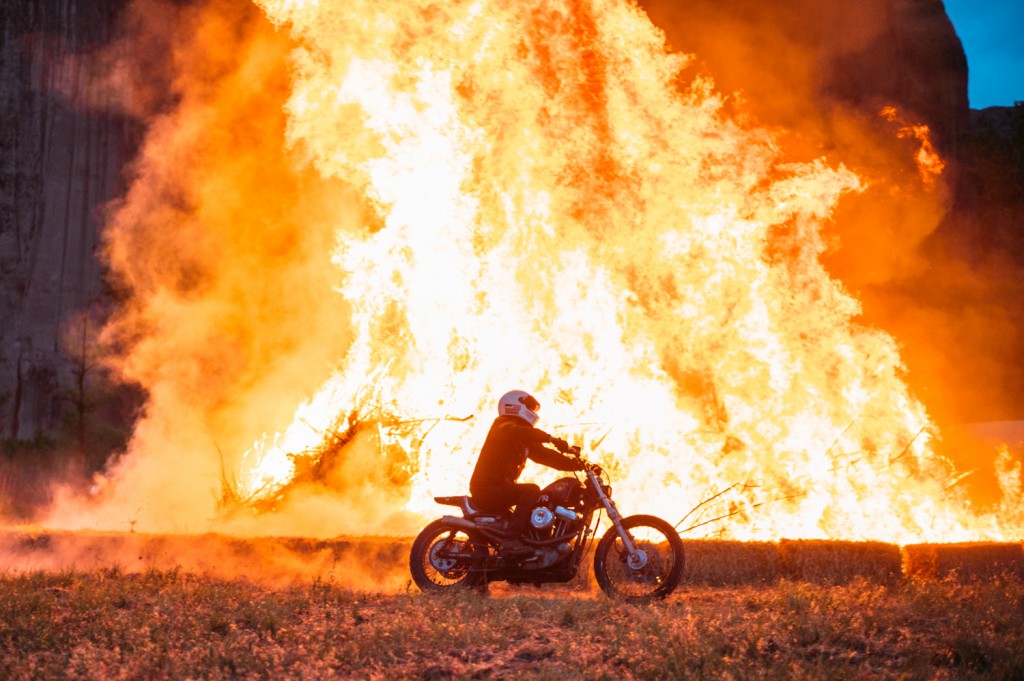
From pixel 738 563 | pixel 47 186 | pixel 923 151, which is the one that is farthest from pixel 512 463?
pixel 47 186

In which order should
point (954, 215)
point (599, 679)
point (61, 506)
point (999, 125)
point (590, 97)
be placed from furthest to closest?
point (999, 125) → point (954, 215) → point (61, 506) → point (590, 97) → point (599, 679)

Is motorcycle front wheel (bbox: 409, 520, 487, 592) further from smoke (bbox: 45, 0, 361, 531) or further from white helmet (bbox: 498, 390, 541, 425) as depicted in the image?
smoke (bbox: 45, 0, 361, 531)

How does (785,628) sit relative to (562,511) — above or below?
below

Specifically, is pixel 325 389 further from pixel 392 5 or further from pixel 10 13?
pixel 10 13

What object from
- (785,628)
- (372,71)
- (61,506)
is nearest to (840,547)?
(785,628)

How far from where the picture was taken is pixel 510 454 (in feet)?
30.9

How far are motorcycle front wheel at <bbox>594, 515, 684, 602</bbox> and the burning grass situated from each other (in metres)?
0.23

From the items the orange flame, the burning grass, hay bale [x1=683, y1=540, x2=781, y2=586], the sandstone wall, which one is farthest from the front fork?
the sandstone wall

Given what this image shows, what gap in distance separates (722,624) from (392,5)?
9777mm

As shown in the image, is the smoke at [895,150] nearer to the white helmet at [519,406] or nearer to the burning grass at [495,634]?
the white helmet at [519,406]

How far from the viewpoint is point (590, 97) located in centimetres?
1359

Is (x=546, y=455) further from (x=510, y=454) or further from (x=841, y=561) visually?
(x=841, y=561)

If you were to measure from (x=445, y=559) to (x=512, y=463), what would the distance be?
43.2 inches

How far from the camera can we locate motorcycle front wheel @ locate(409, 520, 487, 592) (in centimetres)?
943
